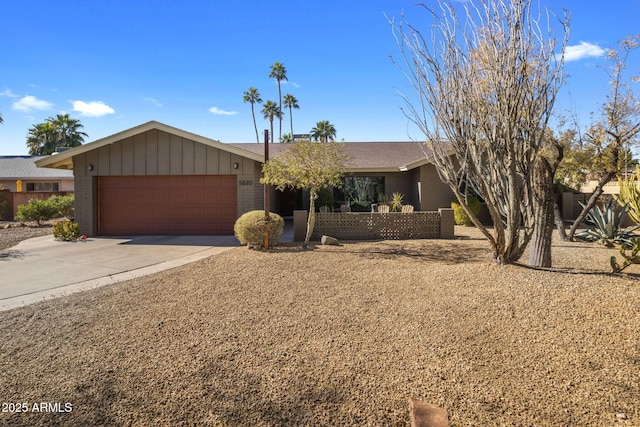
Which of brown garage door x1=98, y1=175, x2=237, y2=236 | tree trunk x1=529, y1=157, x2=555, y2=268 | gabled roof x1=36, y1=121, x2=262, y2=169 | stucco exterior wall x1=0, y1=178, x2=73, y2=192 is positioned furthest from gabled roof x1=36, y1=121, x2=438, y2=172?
stucco exterior wall x1=0, y1=178, x2=73, y2=192

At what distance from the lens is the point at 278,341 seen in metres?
3.65

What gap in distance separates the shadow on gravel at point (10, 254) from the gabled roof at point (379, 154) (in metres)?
9.74

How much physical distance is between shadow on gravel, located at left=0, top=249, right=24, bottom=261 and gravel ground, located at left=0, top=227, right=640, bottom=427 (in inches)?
200

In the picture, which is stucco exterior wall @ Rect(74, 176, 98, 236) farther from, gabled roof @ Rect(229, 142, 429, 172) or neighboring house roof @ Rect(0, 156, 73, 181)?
neighboring house roof @ Rect(0, 156, 73, 181)

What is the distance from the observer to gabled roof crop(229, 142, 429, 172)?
16.6m

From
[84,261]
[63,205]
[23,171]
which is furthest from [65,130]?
[84,261]

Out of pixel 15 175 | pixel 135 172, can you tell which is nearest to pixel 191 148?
pixel 135 172

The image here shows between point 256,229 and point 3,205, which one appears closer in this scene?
point 256,229

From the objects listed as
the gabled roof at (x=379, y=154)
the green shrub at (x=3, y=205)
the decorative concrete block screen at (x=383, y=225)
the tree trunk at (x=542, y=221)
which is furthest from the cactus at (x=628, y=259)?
the green shrub at (x=3, y=205)

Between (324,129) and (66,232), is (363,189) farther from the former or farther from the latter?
(324,129)

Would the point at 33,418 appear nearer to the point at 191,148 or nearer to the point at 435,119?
the point at 435,119

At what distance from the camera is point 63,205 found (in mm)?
17109

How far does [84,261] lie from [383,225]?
784cm

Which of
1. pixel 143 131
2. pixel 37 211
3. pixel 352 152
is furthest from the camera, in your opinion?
pixel 352 152
